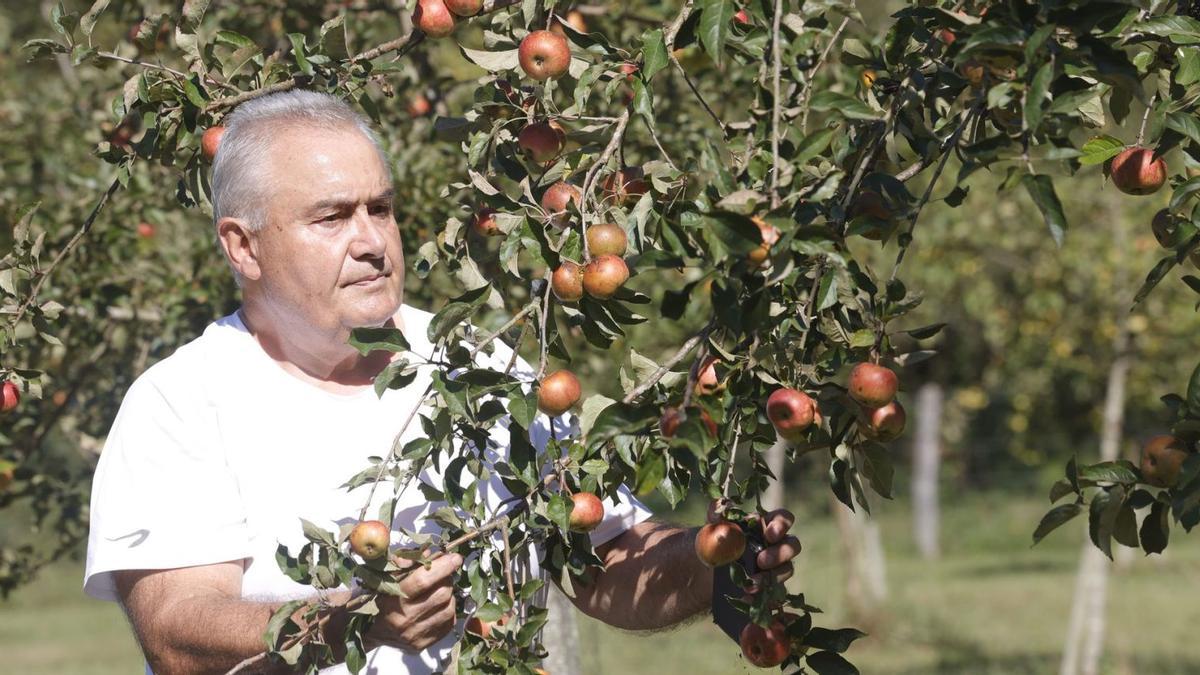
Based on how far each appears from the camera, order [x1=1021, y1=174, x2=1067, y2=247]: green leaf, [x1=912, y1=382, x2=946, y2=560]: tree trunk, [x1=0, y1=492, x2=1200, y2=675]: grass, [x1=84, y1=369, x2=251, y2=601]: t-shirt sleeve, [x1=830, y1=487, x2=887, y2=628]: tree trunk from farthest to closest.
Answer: [x1=912, y1=382, x2=946, y2=560]: tree trunk, [x1=830, y1=487, x2=887, y2=628]: tree trunk, [x1=0, y1=492, x2=1200, y2=675]: grass, [x1=84, y1=369, x2=251, y2=601]: t-shirt sleeve, [x1=1021, y1=174, x2=1067, y2=247]: green leaf

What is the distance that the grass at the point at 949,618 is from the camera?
781cm

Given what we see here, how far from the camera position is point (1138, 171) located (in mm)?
1827

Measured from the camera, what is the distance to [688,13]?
1.80 metres

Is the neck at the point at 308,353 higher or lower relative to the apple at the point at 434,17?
lower

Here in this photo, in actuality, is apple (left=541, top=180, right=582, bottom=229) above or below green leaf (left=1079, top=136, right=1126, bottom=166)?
below

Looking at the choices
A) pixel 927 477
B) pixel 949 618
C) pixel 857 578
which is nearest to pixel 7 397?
pixel 857 578

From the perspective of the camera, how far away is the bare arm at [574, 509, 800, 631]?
2240 millimetres

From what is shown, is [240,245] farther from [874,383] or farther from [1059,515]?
[1059,515]

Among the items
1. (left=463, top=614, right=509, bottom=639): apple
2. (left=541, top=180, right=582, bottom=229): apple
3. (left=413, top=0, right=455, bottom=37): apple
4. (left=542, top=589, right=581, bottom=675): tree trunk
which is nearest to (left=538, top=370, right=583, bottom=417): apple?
(left=541, top=180, right=582, bottom=229): apple

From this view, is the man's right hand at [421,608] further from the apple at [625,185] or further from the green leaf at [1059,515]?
the green leaf at [1059,515]

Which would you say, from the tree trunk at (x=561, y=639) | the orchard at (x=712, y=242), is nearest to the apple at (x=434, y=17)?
the orchard at (x=712, y=242)

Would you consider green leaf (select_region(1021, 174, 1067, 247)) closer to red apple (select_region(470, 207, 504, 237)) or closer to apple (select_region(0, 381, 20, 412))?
red apple (select_region(470, 207, 504, 237))

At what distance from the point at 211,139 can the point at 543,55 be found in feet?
2.11

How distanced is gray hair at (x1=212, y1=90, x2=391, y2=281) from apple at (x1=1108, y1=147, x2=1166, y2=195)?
120cm
